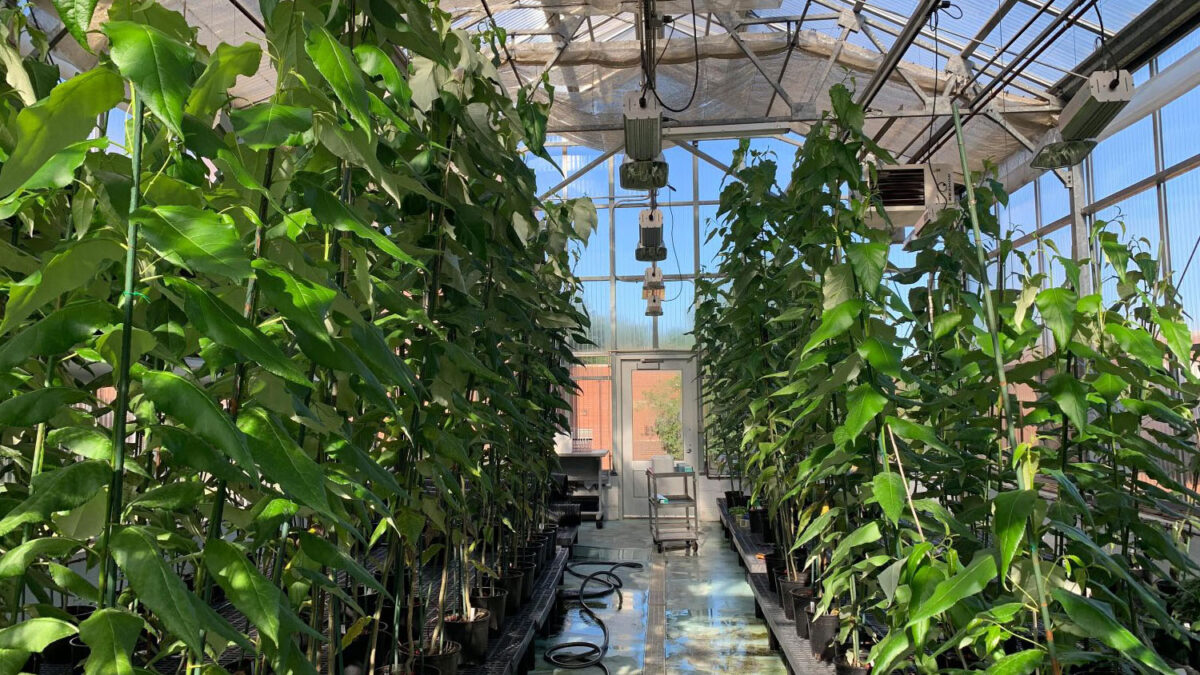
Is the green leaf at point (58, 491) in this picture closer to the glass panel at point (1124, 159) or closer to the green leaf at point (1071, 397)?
the green leaf at point (1071, 397)

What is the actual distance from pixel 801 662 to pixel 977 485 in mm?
1065

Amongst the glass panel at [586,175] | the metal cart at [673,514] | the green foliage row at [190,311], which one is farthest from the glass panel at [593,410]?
the green foliage row at [190,311]

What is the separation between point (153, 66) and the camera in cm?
55

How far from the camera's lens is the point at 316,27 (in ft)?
2.31

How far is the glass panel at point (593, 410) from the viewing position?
9562 millimetres

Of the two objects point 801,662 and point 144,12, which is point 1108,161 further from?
point 144,12

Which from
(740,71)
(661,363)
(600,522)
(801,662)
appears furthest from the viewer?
(661,363)

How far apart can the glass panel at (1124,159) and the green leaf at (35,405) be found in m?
6.61

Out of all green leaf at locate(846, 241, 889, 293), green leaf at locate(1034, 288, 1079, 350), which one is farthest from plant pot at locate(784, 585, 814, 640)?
green leaf at locate(1034, 288, 1079, 350)

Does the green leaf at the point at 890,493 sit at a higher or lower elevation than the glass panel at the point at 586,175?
lower

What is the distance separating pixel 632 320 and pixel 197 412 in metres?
9.31

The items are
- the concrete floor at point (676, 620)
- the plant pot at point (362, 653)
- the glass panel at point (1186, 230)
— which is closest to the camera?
the plant pot at point (362, 653)

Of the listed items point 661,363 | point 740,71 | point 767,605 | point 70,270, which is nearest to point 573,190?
point 661,363

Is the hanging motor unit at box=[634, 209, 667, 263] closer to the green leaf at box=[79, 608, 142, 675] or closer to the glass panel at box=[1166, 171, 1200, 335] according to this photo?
the glass panel at box=[1166, 171, 1200, 335]
